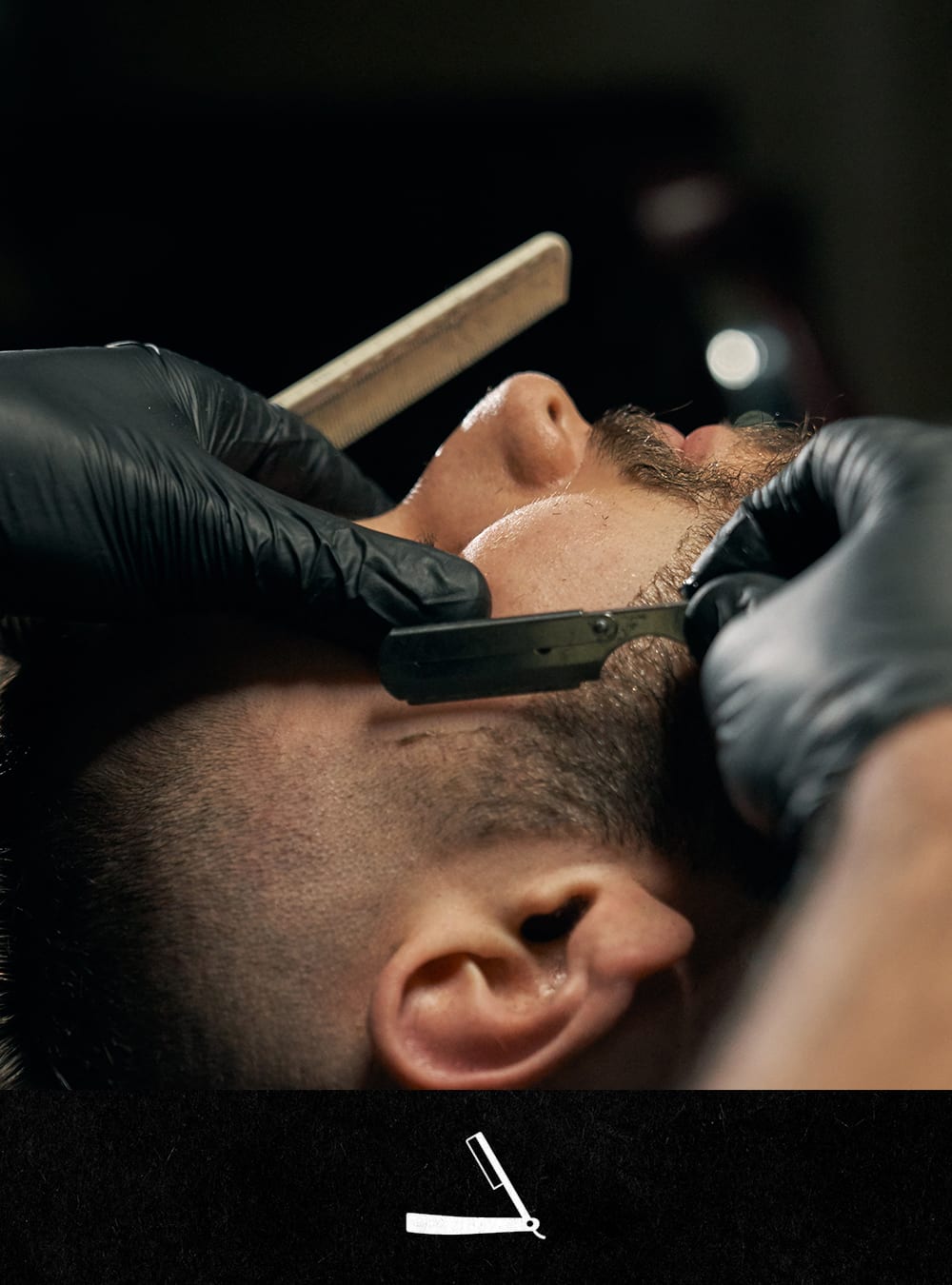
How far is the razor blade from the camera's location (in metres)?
0.79

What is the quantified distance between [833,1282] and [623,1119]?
0.69 ft

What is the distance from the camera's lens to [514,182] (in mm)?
1120

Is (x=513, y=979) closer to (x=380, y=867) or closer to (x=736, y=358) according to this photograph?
(x=380, y=867)

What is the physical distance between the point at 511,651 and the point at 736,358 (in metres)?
0.47

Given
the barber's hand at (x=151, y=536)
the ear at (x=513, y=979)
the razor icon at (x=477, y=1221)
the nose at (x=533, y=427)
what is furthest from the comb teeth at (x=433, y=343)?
the razor icon at (x=477, y=1221)

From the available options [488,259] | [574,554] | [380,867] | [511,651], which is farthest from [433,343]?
[380,867]

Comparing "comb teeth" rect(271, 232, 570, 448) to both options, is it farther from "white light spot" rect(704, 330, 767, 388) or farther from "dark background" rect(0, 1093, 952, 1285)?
"dark background" rect(0, 1093, 952, 1285)

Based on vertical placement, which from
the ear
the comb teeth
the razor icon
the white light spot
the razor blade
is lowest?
the razor icon

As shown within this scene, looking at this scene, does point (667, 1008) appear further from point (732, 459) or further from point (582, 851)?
point (732, 459)

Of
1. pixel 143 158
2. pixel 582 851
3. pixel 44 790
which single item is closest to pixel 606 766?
pixel 582 851

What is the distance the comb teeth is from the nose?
164mm

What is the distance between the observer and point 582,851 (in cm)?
81

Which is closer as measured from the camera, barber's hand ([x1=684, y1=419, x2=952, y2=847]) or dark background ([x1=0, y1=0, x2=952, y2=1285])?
barber's hand ([x1=684, y1=419, x2=952, y2=847])

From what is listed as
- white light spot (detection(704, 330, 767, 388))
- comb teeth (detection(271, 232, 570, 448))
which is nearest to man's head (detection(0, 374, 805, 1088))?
white light spot (detection(704, 330, 767, 388))
